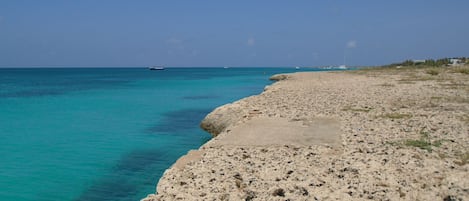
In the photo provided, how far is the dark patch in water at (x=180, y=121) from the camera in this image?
75.2 feet

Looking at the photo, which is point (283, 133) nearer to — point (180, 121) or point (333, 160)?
point (333, 160)

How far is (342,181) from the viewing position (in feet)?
25.9

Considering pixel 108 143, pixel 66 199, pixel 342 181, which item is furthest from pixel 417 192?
pixel 108 143

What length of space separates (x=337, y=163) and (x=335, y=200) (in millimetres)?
2275

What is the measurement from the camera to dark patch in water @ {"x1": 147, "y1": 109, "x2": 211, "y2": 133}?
22.9 meters

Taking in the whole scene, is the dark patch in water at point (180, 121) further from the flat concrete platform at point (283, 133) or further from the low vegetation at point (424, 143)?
the low vegetation at point (424, 143)

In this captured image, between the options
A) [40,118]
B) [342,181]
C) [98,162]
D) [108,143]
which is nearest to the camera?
[342,181]

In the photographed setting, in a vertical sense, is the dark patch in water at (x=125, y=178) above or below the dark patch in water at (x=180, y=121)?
below

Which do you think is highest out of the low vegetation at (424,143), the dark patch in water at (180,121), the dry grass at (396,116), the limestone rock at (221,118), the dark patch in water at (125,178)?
the dry grass at (396,116)

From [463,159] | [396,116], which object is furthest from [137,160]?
[463,159]

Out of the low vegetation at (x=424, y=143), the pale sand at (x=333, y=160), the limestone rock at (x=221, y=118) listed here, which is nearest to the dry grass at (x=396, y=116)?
the pale sand at (x=333, y=160)

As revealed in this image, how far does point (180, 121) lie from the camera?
25.9m

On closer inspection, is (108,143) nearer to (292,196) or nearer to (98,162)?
(98,162)

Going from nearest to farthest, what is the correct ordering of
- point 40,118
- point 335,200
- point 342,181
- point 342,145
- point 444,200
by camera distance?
point 444,200 < point 335,200 < point 342,181 < point 342,145 < point 40,118
